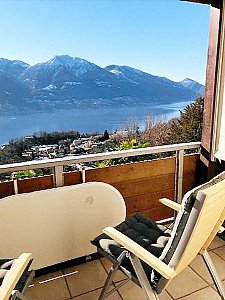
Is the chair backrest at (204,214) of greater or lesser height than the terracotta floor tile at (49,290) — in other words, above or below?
above

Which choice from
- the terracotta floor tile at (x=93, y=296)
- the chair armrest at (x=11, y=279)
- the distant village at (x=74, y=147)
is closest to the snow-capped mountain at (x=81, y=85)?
the distant village at (x=74, y=147)

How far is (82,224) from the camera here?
1.97m

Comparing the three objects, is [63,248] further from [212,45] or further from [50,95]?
[212,45]

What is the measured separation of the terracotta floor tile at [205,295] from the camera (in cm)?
182

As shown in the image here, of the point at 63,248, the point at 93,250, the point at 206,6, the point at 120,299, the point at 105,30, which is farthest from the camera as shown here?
the point at 206,6

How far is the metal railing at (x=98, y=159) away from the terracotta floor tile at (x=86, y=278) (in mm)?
685

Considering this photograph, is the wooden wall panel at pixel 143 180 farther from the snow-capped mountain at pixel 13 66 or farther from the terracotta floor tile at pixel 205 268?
the snow-capped mountain at pixel 13 66

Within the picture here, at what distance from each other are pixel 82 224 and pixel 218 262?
3.79 feet

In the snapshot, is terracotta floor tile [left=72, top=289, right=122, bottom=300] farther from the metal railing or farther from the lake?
the lake

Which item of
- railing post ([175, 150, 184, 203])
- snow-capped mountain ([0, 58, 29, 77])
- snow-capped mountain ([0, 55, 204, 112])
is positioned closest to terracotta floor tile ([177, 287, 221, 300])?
railing post ([175, 150, 184, 203])

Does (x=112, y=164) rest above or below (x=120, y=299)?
above

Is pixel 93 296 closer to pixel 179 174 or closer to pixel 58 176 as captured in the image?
pixel 58 176

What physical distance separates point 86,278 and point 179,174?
3.99ft

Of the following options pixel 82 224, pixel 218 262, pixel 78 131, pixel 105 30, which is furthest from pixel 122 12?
pixel 218 262
